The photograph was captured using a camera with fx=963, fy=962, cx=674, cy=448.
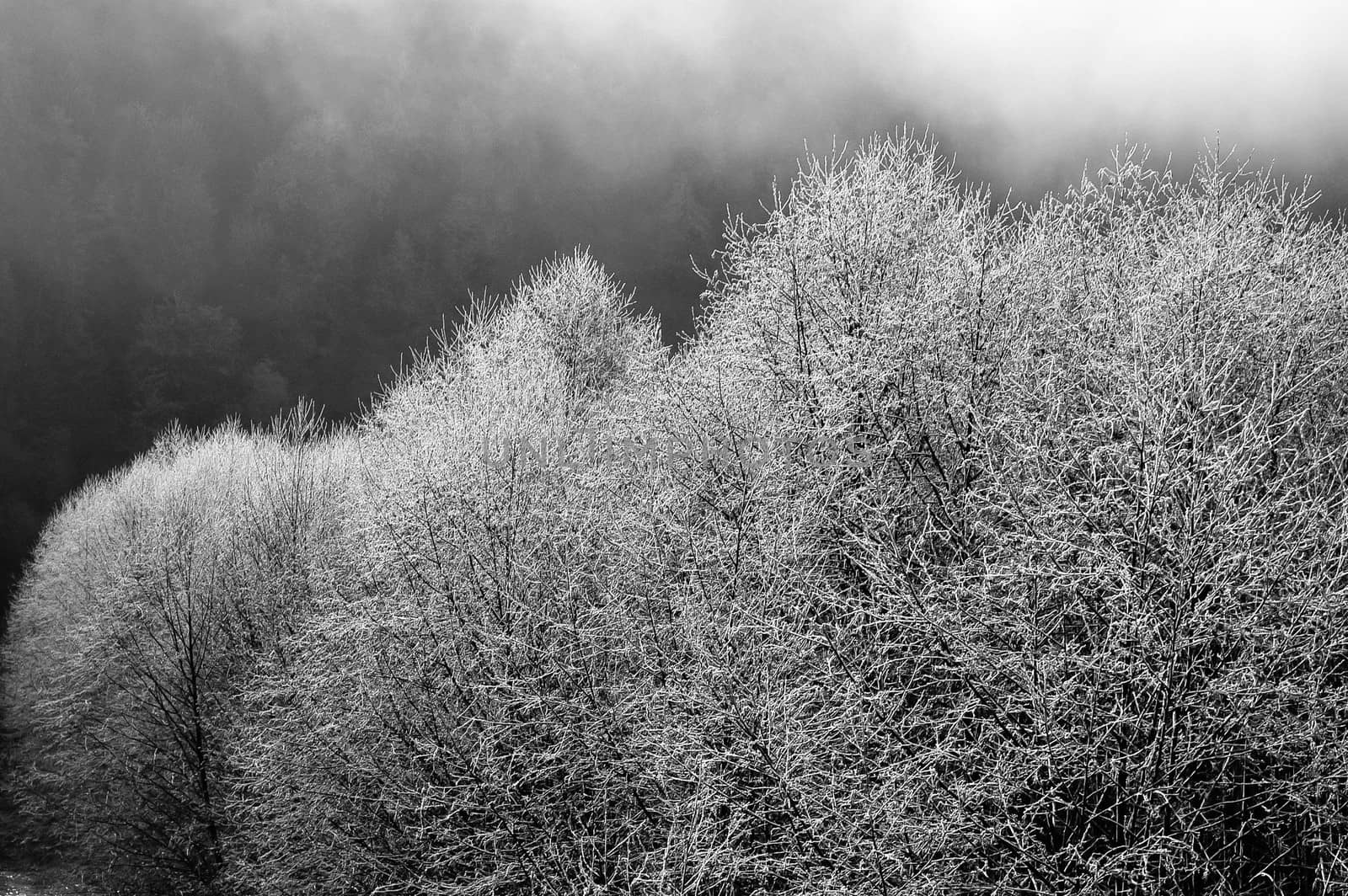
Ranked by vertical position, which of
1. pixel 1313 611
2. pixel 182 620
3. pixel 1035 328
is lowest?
pixel 1313 611

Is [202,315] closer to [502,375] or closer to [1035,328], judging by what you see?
[502,375]

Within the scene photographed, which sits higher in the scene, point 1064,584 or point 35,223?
point 35,223

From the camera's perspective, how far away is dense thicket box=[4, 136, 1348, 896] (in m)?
11.7

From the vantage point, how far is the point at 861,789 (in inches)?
529

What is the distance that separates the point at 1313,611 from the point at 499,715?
44.4 ft

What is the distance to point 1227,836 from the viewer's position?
41.2 feet

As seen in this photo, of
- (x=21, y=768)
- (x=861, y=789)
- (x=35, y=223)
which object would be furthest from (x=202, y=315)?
(x=861, y=789)

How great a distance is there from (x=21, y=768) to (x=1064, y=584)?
50399 millimetres

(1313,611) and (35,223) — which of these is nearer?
(1313,611)

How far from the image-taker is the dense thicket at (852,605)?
1170 cm

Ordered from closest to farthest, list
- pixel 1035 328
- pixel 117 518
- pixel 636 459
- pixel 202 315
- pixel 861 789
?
1. pixel 861 789
2. pixel 1035 328
3. pixel 636 459
4. pixel 117 518
5. pixel 202 315

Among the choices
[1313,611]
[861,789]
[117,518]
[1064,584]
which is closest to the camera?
[1313,611]

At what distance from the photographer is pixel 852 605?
1573 cm

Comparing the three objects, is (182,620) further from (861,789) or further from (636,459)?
(861,789)
